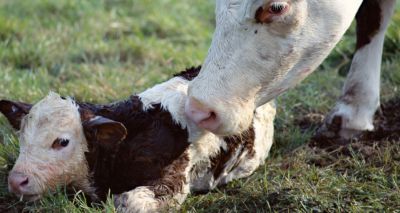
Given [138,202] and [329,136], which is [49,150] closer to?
[138,202]

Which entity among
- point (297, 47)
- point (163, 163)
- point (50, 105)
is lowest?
point (163, 163)

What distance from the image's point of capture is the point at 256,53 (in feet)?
10.3

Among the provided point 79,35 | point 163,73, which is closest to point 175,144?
point 163,73

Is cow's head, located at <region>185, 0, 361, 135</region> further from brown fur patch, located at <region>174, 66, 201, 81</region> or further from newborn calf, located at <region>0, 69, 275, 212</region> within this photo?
brown fur patch, located at <region>174, 66, 201, 81</region>

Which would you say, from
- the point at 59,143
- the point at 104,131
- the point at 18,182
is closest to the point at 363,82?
the point at 104,131

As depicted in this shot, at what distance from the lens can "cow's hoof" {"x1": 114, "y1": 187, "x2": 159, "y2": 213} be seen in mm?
2943

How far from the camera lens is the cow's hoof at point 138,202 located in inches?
116

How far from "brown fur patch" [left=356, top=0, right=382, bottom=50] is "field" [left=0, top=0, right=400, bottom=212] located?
48 cm

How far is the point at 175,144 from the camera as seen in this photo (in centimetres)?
316

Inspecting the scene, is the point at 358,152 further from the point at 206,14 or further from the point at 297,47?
the point at 206,14

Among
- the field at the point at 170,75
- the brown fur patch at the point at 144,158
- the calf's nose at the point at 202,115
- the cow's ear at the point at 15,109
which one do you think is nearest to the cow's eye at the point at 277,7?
the calf's nose at the point at 202,115

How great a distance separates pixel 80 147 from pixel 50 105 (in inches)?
8.5

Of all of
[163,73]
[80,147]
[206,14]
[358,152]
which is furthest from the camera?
[206,14]

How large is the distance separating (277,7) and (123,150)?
2.91 feet
